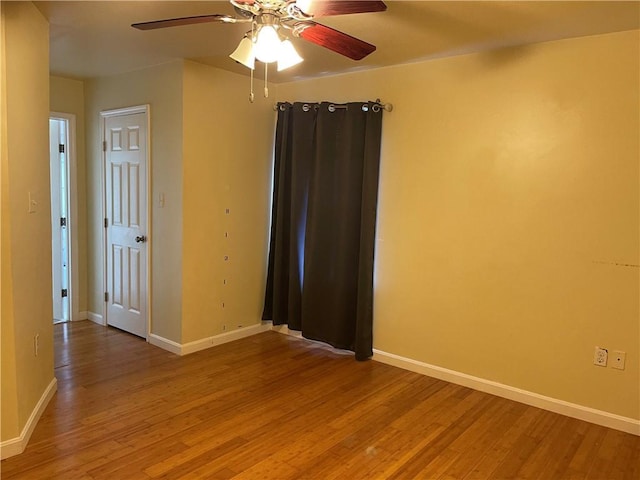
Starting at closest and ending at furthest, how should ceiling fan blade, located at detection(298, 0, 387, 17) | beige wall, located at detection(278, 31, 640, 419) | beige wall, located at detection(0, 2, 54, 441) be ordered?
1. ceiling fan blade, located at detection(298, 0, 387, 17)
2. beige wall, located at detection(0, 2, 54, 441)
3. beige wall, located at detection(278, 31, 640, 419)

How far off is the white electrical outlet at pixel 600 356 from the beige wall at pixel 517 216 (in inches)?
1.5

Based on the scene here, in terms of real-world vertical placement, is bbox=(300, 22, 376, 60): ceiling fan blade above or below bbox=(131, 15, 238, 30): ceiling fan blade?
below

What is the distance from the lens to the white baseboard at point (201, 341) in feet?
13.2

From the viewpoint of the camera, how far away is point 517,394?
3311mm

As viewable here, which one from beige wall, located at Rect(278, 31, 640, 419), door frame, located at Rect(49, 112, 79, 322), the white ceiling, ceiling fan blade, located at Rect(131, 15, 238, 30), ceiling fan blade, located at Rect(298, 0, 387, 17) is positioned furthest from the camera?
door frame, located at Rect(49, 112, 79, 322)

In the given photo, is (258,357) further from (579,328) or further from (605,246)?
(605,246)

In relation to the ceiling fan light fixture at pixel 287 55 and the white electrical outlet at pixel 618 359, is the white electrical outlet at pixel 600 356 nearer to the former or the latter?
the white electrical outlet at pixel 618 359

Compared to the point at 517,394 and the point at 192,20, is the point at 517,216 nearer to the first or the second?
the point at 517,394

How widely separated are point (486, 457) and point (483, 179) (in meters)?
1.77

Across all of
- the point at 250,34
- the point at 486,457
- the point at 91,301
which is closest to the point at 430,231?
the point at 486,457

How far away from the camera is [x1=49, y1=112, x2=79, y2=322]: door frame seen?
467cm

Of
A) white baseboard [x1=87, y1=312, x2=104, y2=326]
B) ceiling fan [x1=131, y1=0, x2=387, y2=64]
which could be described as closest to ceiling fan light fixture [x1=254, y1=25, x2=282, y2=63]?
ceiling fan [x1=131, y1=0, x2=387, y2=64]

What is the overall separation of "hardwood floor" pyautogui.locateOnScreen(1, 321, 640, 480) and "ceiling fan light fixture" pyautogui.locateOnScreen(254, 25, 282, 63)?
1.97 meters

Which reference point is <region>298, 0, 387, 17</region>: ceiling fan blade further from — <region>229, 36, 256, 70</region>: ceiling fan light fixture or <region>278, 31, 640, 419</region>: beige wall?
<region>278, 31, 640, 419</region>: beige wall
